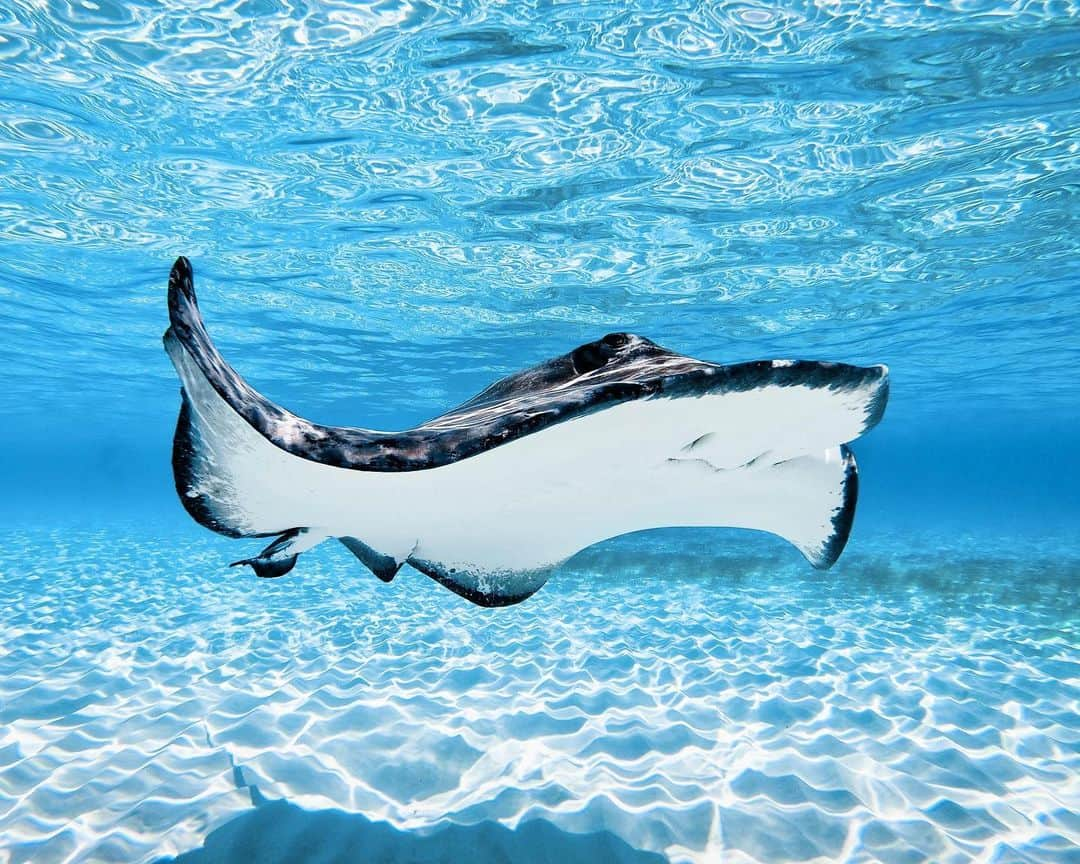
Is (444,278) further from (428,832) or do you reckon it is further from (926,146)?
(428,832)

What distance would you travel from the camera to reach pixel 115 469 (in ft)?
478

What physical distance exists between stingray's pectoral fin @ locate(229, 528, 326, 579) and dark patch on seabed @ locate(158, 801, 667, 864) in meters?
1.92

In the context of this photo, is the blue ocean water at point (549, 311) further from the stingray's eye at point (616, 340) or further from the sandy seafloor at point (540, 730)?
the stingray's eye at point (616, 340)

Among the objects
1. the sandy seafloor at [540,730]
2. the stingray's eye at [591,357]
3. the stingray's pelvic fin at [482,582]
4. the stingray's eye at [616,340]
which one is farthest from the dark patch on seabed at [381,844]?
the stingray's eye at [616,340]

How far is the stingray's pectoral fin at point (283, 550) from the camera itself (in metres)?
3.07

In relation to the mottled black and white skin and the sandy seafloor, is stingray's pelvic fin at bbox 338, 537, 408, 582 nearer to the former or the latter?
the mottled black and white skin

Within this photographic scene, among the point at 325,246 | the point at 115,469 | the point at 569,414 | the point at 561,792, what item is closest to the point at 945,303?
the point at 325,246

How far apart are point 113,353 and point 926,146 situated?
26097 mm

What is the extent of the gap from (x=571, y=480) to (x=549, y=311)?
626 inches

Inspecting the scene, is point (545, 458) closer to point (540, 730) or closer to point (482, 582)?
point (482, 582)

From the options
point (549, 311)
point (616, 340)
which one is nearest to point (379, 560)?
point (616, 340)

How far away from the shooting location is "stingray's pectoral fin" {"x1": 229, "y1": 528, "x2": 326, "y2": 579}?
3.07 meters

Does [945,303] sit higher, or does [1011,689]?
[945,303]

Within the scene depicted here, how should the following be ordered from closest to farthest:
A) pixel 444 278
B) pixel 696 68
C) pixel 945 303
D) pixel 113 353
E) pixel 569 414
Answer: pixel 569 414
pixel 696 68
pixel 444 278
pixel 945 303
pixel 113 353
